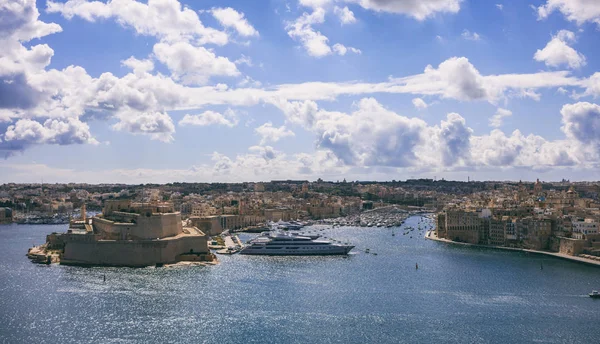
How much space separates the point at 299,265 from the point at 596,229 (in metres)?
25.7

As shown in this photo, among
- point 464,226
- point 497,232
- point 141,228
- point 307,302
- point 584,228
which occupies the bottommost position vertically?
point 307,302

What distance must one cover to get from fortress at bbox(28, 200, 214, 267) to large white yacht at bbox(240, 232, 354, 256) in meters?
5.92

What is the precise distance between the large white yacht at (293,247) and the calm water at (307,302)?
133 inches

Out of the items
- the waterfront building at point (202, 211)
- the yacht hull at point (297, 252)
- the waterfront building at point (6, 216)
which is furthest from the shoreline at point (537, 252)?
the waterfront building at point (6, 216)

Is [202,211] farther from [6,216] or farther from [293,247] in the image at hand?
[6,216]

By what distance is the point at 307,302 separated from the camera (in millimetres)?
35406

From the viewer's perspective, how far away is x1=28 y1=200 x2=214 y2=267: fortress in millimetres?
48219

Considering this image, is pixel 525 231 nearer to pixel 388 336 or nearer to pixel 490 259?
pixel 490 259

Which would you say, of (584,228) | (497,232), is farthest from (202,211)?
(584,228)

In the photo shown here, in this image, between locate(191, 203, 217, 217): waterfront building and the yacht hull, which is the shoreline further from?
locate(191, 203, 217, 217): waterfront building

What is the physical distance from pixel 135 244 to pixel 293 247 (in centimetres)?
1459

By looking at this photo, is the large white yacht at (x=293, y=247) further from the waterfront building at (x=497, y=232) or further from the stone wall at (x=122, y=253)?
the waterfront building at (x=497, y=232)

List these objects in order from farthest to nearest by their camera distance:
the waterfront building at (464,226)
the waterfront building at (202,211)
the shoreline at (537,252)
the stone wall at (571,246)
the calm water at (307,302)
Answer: the waterfront building at (202,211), the waterfront building at (464,226), the stone wall at (571,246), the shoreline at (537,252), the calm water at (307,302)

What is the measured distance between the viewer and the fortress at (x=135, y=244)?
158 feet
